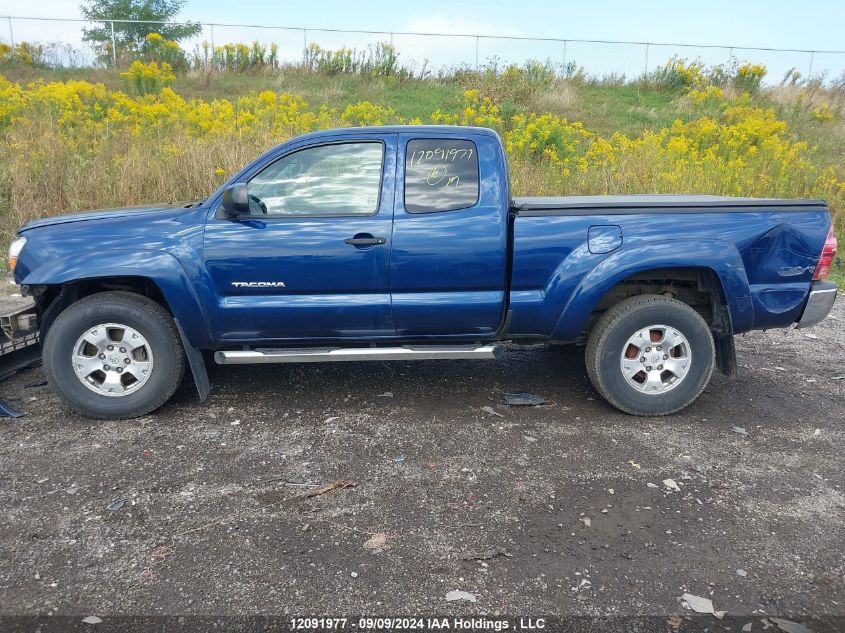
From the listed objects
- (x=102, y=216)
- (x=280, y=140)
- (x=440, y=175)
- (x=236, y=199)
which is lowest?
(x=102, y=216)

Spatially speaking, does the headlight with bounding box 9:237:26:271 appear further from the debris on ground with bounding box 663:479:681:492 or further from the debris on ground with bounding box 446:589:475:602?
the debris on ground with bounding box 663:479:681:492

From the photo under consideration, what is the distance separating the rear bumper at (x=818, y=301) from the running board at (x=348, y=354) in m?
2.12

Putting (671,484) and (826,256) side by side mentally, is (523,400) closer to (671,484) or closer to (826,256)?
(671,484)

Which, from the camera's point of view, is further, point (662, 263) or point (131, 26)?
point (131, 26)

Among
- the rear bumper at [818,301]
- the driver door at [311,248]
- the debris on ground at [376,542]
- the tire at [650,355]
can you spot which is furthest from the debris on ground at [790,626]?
the driver door at [311,248]

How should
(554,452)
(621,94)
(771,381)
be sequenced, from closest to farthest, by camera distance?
1. (554,452)
2. (771,381)
3. (621,94)

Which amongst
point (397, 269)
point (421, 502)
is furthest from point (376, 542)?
point (397, 269)

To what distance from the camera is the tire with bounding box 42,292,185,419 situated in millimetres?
4355

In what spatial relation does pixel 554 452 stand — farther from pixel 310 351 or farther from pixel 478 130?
pixel 478 130

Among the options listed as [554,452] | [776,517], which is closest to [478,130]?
[554,452]

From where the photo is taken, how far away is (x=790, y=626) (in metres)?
2.57

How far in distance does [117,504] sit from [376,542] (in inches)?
55.3

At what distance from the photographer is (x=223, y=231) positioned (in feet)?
14.2

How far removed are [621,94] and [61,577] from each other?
2244 cm
